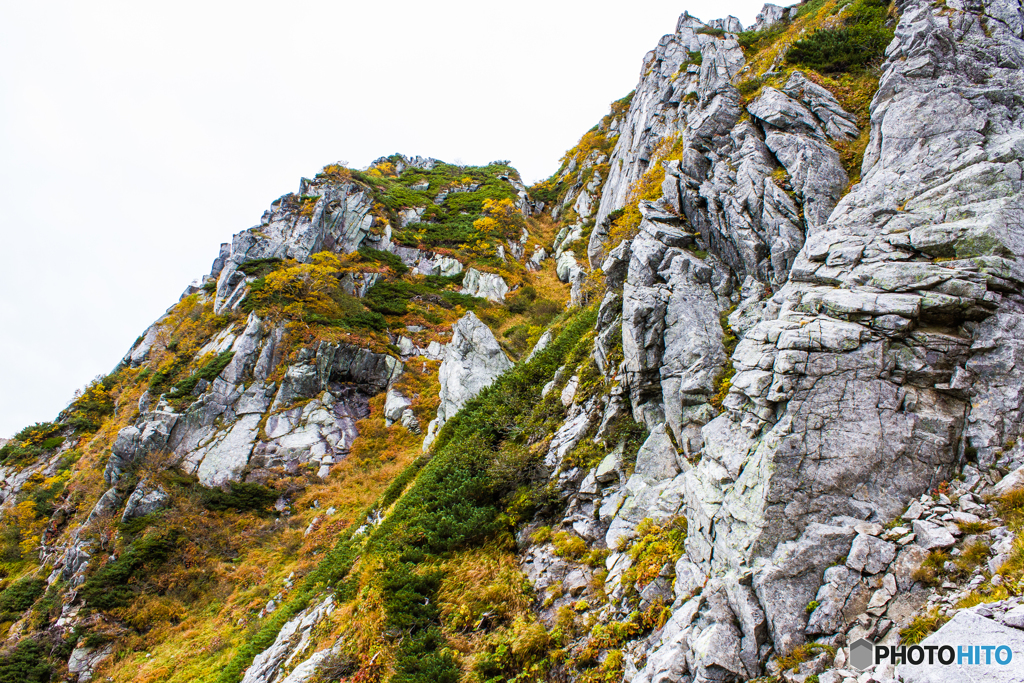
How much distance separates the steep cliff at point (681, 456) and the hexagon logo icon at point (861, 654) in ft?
0.35

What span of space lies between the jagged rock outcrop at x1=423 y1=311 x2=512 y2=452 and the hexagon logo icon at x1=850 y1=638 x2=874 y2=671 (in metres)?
16.5

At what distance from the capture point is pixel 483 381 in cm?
2094

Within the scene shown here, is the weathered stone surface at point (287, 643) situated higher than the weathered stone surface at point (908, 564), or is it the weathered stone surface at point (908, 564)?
the weathered stone surface at point (908, 564)

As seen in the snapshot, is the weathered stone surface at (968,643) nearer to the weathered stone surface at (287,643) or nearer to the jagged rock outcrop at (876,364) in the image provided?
the jagged rock outcrop at (876,364)

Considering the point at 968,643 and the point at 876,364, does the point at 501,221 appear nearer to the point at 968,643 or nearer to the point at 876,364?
the point at 876,364

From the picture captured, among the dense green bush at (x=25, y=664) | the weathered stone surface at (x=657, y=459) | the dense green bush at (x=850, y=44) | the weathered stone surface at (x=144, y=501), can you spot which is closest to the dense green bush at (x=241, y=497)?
the weathered stone surface at (x=144, y=501)

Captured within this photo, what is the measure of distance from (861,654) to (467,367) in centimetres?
1824

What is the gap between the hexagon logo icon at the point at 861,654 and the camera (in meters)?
4.50

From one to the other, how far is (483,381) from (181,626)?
48.6 ft

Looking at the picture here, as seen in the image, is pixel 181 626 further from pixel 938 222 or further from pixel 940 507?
pixel 938 222

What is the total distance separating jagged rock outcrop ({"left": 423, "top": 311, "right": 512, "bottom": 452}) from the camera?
20.7m

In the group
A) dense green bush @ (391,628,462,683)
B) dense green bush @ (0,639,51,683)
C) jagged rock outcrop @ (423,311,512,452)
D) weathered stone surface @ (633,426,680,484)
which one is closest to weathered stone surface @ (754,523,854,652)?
weathered stone surface @ (633,426,680,484)

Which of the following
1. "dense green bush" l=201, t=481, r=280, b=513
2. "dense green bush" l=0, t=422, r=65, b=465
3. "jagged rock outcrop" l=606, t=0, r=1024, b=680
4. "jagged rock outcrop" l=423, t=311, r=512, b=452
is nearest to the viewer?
"jagged rock outcrop" l=606, t=0, r=1024, b=680

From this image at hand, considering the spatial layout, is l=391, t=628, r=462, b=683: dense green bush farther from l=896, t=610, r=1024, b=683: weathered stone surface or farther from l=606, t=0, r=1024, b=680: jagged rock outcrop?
l=896, t=610, r=1024, b=683: weathered stone surface
